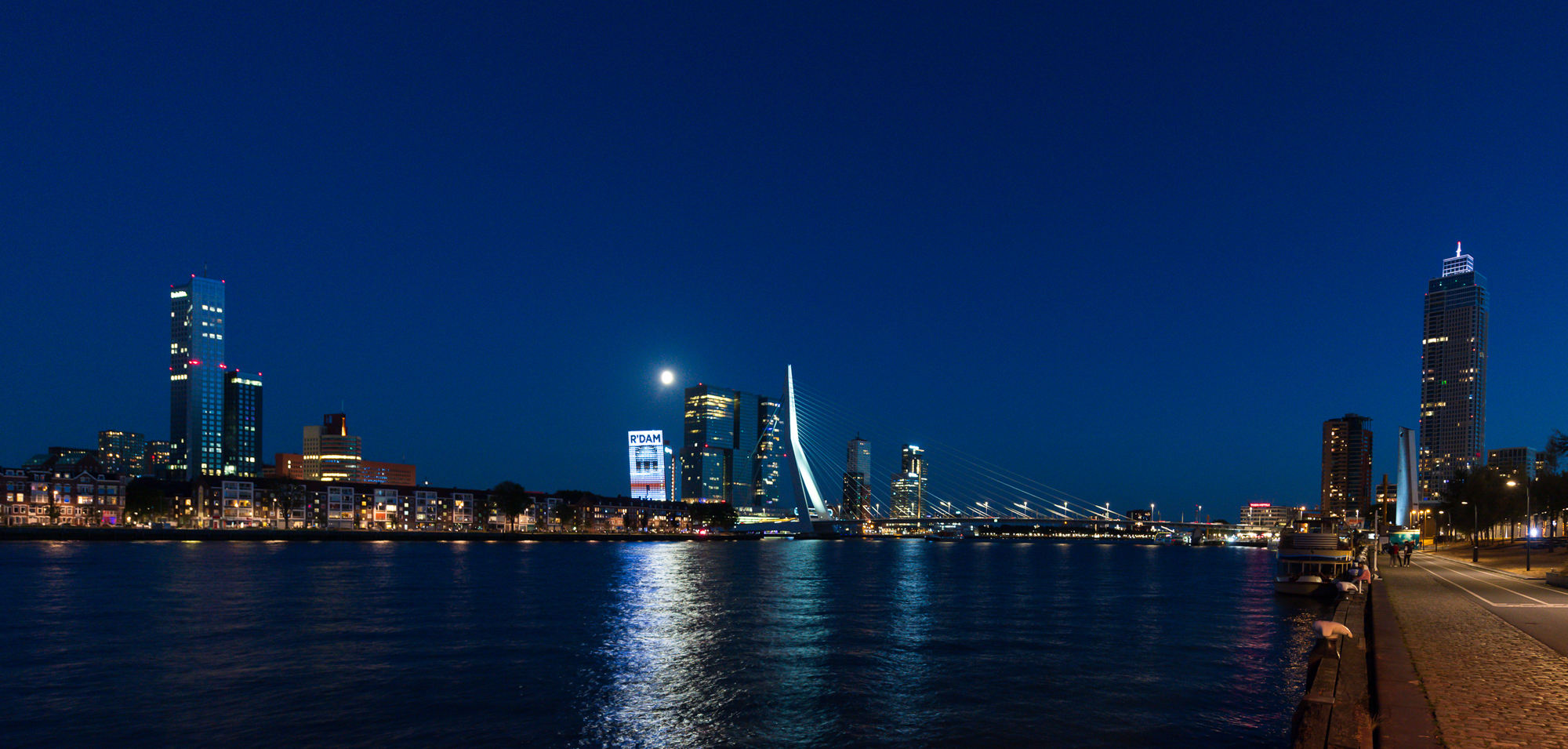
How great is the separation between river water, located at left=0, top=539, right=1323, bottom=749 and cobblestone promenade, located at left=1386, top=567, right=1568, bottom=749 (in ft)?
11.9

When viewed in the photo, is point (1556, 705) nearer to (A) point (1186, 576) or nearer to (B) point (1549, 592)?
(B) point (1549, 592)

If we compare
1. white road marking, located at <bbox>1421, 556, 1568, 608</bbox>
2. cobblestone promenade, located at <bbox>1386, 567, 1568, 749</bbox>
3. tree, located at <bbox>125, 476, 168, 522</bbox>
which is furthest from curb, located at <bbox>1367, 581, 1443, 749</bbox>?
tree, located at <bbox>125, 476, 168, 522</bbox>

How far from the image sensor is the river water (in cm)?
2106

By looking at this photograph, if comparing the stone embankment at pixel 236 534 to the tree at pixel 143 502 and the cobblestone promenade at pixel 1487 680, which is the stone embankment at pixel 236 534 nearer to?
the tree at pixel 143 502

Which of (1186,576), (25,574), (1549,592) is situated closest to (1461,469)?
(1186,576)

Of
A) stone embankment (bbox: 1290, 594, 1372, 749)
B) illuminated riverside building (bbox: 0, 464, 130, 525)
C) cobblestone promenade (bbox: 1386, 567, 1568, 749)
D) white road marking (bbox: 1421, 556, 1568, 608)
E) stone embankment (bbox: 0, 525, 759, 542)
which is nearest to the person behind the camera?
stone embankment (bbox: 1290, 594, 1372, 749)

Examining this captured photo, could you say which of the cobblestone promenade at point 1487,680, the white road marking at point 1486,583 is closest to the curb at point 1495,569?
the white road marking at point 1486,583

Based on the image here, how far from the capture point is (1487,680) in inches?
661

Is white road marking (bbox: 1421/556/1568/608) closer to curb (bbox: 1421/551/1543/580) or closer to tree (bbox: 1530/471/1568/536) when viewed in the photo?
curb (bbox: 1421/551/1543/580)

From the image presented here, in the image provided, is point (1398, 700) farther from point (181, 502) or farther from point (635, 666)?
point (181, 502)

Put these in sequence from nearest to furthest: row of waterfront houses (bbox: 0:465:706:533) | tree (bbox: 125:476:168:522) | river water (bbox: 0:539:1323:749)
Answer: river water (bbox: 0:539:1323:749) → tree (bbox: 125:476:168:522) → row of waterfront houses (bbox: 0:465:706:533)

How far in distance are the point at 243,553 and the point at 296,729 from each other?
9613cm

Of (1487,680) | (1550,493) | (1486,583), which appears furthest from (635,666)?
(1550,493)

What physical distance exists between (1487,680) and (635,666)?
21.6m
